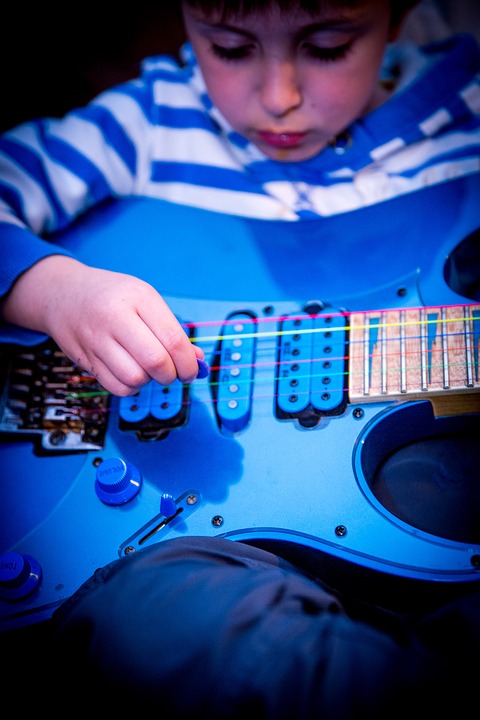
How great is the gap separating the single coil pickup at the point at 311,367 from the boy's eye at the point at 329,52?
12.4 inches

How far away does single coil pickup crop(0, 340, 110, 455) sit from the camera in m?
0.73

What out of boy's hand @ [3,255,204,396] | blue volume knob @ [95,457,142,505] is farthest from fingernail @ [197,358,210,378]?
blue volume knob @ [95,457,142,505]

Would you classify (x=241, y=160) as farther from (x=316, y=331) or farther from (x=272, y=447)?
(x=272, y=447)

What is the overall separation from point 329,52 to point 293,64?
0.05 meters

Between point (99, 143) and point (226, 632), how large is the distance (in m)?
0.74

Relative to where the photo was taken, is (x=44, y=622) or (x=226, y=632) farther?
(x=44, y=622)

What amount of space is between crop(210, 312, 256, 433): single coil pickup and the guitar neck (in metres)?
0.12

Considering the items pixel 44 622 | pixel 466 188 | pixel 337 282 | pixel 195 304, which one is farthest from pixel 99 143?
pixel 44 622

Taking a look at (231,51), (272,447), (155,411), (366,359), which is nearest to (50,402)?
(155,411)

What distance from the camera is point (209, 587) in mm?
466

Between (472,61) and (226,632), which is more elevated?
(472,61)

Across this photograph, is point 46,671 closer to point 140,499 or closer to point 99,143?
point 140,499

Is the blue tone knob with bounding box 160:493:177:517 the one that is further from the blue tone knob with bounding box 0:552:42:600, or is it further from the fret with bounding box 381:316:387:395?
the fret with bounding box 381:316:387:395

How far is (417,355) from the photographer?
0.67m
